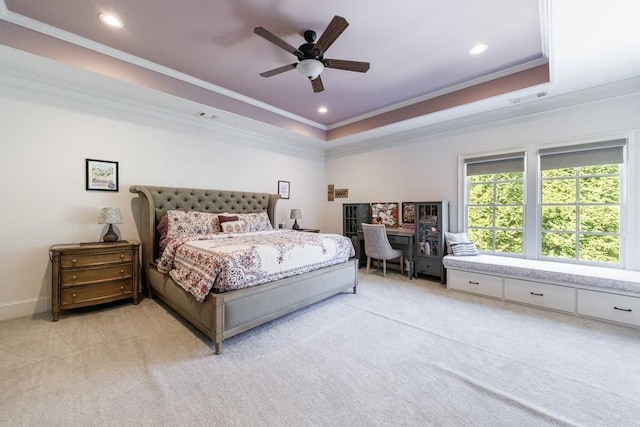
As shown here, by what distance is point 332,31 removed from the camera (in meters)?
2.26

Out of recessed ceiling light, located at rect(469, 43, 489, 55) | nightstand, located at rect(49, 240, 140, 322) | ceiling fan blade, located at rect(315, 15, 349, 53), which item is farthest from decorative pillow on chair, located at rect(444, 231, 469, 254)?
nightstand, located at rect(49, 240, 140, 322)

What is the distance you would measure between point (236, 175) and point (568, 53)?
14.8 ft

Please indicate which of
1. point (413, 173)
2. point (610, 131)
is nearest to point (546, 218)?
point (610, 131)

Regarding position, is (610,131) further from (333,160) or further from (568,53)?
(333,160)

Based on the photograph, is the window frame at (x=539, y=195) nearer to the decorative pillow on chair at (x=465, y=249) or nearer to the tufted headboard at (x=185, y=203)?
the decorative pillow on chair at (x=465, y=249)

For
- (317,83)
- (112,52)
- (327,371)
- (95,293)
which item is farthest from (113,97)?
(327,371)

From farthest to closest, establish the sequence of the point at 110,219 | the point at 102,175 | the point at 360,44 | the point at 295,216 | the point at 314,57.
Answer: the point at 295,216 < the point at 102,175 < the point at 110,219 < the point at 360,44 < the point at 314,57

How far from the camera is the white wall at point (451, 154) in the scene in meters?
3.11

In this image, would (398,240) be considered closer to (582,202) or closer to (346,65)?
(582,202)

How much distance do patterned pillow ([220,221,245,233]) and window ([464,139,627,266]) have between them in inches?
143

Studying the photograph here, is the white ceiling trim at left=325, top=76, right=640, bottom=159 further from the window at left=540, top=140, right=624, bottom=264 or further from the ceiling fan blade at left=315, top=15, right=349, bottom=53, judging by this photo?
the ceiling fan blade at left=315, top=15, right=349, bottom=53

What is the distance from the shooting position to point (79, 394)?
1678 mm

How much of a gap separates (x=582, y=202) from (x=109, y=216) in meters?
5.99

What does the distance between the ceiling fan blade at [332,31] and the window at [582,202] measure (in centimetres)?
333
